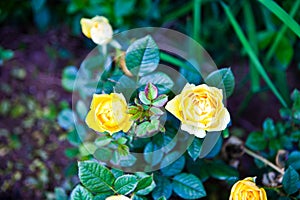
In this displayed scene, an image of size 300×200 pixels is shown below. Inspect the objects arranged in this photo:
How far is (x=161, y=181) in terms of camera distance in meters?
0.99

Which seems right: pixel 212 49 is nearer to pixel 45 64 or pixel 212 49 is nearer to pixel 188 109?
pixel 45 64

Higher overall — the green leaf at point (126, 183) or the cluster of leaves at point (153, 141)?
the cluster of leaves at point (153, 141)

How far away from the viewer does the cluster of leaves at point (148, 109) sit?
848mm

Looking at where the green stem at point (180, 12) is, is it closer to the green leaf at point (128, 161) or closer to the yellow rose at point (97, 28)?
the yellow rose at point (97, 28)

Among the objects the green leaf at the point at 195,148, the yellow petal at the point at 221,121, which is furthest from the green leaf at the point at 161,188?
the yellow petal at the point at 221,121

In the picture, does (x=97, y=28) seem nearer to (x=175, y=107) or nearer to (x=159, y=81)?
(x=159, y=81)

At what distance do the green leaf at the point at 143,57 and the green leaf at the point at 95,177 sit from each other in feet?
0.76

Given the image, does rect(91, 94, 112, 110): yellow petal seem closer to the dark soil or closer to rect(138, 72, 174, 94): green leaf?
rect(138, 72, 174, 94): green leaf

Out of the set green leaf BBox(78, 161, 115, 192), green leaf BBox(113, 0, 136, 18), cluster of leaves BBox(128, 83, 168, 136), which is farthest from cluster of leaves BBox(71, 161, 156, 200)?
green leaf BBox(113, 0, 136, 18)

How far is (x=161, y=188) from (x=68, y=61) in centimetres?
85

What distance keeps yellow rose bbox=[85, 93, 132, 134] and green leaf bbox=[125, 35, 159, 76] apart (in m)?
0.15

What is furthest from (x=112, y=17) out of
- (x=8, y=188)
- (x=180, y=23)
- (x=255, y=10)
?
(x=8, y=188)

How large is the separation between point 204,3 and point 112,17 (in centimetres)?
33

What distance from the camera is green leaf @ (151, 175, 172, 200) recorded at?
0.98 metres
